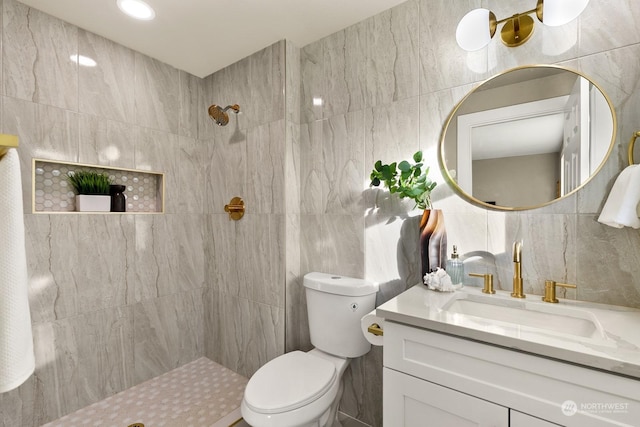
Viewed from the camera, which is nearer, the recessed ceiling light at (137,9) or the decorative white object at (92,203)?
the recessed ceiling light at (137,9)

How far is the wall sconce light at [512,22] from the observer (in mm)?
1063

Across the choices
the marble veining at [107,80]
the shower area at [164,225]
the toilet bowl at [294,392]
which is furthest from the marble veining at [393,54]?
the marble veining at [107,80]

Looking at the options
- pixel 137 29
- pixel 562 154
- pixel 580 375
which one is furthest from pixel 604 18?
pixel 137 29

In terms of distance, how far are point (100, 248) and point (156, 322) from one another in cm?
63

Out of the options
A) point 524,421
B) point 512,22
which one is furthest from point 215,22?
point 524,421

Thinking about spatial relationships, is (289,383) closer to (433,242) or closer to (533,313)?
(433,242)

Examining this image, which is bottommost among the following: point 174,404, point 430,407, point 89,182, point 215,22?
point 174,404

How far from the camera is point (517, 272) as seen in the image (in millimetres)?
1119

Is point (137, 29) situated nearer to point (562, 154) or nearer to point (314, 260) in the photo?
point (314, 260)

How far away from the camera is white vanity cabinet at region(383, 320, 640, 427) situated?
677 mm

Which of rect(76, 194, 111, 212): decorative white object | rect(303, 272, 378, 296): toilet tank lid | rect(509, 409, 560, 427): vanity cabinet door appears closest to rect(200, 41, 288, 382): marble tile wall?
rect(303, 272, 378, 296): toilet tank lid

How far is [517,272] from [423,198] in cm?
47

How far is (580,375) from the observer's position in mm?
694

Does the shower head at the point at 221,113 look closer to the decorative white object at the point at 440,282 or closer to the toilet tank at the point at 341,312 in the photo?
the toilet tank at the point at 341,312
